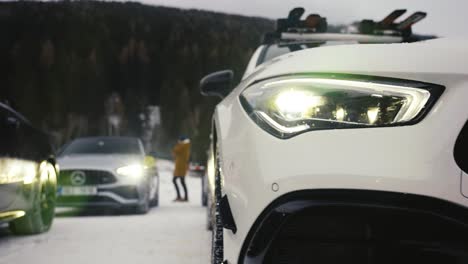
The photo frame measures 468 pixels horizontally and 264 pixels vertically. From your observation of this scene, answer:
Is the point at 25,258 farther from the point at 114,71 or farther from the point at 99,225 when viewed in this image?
the point at 114,71

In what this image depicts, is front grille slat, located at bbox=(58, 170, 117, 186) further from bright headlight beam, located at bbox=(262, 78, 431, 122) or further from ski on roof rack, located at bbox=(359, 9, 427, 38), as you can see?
bright headlight beam, located at bbox=(262, 78, 431, 122)

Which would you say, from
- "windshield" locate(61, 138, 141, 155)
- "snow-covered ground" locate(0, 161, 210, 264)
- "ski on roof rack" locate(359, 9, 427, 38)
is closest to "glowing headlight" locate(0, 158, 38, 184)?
"snow-covered ground" locate(0, 161, 210, 264)

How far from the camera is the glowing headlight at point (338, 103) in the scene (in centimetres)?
217

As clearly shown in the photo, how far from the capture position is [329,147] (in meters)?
2.18

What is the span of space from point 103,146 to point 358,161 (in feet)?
30.3

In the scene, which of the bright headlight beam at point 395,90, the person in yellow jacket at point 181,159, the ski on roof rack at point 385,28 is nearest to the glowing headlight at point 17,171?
the ski on roof rack at point 385,28

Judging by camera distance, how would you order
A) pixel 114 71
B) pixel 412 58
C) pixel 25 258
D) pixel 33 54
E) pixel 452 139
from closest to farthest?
pixel 452 139 → pixel 412 58 → pixel 25 258 → pixel 33 54 → pixel 114 71

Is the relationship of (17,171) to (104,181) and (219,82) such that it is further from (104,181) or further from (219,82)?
(104,181)

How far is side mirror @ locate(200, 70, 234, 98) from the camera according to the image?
3787 mm

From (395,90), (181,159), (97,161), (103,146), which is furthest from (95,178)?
(395,90)

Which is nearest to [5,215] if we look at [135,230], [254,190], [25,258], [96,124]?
[25,258]

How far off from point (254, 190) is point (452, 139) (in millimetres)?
679

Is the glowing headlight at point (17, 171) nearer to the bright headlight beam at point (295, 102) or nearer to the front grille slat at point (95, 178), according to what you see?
the front grille slat at point (95, 178)

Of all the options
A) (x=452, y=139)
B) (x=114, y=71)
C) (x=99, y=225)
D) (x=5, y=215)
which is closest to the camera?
(x=452, y=139)
